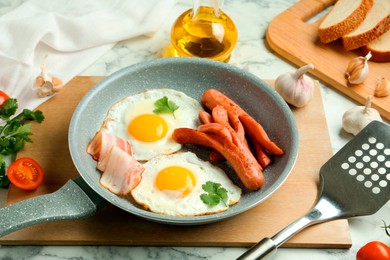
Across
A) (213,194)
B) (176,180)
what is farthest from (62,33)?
(213,194)

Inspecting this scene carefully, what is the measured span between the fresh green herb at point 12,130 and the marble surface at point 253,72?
0.21m

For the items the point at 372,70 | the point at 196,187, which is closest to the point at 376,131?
the point at 372,70

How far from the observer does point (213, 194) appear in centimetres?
242

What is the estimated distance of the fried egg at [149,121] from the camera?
8.68 feet

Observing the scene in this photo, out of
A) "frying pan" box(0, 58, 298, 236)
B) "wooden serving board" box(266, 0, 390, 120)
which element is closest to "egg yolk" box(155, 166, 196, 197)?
"frying pan" box(0, 58, 298, 236)

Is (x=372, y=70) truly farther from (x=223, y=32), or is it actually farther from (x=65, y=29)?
(x=65, y=29)

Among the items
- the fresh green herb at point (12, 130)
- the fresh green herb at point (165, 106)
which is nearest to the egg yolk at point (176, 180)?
the fresh green herb at point (165, 106)

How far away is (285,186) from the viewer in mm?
2598

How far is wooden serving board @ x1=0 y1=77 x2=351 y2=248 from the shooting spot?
238cm

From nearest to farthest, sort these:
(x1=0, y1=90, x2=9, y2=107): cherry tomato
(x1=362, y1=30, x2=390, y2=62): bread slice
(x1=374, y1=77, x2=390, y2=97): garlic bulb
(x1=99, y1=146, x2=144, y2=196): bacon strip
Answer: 1. (x1=99, y1=146, x2=144, y2=196): bacon strip
2. (x1=0, y1=90, x2=9, y2=107): cherry tomato
3. (x1=374, y1=77, x2=390, y2=97): garlic bulb
4. (x1=362, y1=30, x2=390, y2=62): bread slice

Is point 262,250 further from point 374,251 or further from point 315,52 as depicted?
point 315,52

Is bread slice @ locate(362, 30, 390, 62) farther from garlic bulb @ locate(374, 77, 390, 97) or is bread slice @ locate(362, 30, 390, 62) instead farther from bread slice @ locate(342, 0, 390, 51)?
garlic bulb @ locate(374, 77, 390, 97)

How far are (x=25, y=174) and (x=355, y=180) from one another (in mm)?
1336

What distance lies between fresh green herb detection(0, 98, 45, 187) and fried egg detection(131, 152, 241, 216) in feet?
1.85
